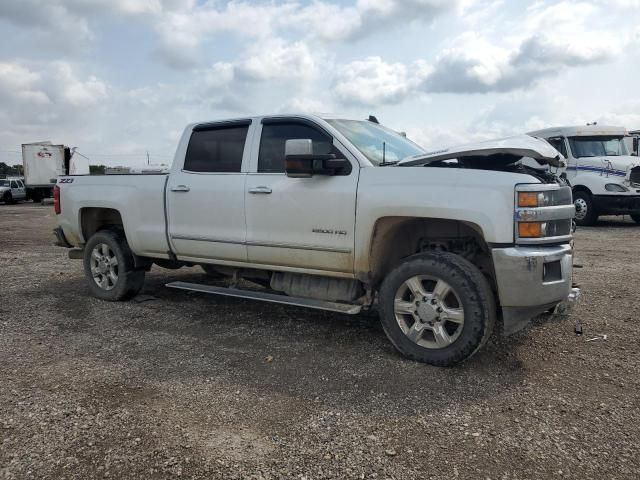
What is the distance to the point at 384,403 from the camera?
3480 mm

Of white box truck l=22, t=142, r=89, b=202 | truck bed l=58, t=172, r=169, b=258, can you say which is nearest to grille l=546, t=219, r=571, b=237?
truck bed l=58, t=172, r=169, b=258

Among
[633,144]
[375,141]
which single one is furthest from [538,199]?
[633,144]

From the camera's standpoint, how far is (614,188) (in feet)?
43.8

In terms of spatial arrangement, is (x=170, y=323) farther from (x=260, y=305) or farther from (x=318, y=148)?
(x=318, y=148)

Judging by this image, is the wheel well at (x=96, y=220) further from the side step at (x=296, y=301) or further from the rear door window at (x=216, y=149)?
the side step at (x=296, y=301)

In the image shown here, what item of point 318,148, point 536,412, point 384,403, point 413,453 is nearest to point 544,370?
point 536,412

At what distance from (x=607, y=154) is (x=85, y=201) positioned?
12846 mm

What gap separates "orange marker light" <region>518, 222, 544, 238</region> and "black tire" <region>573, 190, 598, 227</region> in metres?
11.3

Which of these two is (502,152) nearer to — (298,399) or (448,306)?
(448,306)

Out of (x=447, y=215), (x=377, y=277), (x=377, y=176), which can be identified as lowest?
(x=377, y=277)

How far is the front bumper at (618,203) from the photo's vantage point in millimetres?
13328

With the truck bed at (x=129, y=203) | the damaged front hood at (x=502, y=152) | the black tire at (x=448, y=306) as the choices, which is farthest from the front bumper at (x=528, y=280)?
the truck bed at (x=129, y=203)

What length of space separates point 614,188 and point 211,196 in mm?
11659

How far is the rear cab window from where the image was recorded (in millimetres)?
5266
